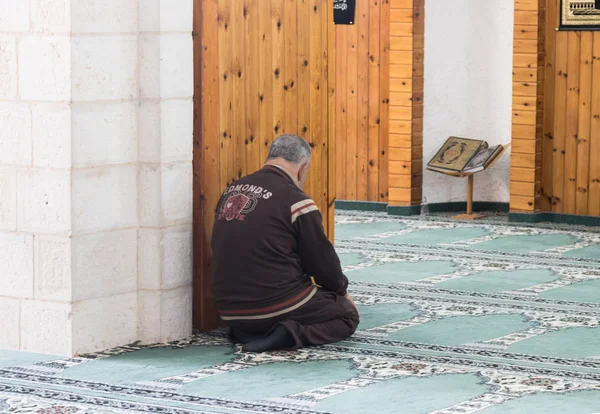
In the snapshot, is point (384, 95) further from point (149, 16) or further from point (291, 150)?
point (149, 16)

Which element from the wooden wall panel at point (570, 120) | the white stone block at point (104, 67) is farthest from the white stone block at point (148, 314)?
the wooden wall panel at point (570, 120)

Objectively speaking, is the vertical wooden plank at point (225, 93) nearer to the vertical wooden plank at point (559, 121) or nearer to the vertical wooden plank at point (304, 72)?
the vertical wooden plank at point (304, 72)

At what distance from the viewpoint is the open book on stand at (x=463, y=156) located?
1110 centimetres

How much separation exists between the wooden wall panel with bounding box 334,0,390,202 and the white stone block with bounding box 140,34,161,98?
542cm

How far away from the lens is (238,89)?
22.1 ft

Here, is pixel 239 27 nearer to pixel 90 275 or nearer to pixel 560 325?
pixel 90 275

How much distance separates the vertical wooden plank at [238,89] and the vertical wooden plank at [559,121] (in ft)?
15.5

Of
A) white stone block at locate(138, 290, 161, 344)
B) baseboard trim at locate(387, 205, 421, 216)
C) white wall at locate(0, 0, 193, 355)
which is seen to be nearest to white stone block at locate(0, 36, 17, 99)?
A: white wall at locate(0, 0, 193, 355)

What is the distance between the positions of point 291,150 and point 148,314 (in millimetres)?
1064

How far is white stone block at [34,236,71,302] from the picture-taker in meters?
5.93

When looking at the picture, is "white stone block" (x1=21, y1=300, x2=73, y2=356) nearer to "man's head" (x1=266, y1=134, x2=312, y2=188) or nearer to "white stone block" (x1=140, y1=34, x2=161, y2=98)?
"white stone block" (x1=140, y1=34, x2=161, y2=98)

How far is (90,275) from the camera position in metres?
6.02

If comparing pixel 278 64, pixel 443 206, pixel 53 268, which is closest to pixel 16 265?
pixel 53 268

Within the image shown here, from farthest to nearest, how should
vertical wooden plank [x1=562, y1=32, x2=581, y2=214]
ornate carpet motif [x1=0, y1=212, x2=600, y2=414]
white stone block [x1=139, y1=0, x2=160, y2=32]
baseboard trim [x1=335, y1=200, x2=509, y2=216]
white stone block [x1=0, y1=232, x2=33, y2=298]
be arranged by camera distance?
baseboard trim [x1=335, y1=200, x2=509, y2=216]
vertical wooden plank [x1=562, y1=32, x2=581, y2=214]
white stone block [x1=139, y1=0, x2=160, y2=32]
white stone block [x1=0, y1=232, x2=33, y2=298]
ornate carpet motif [x1=0, y1=212, x2=600, y2=414]
